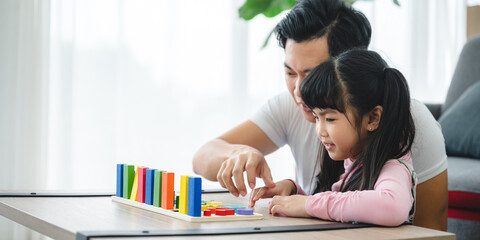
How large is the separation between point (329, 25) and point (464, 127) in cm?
127

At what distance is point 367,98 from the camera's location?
1.26 metres

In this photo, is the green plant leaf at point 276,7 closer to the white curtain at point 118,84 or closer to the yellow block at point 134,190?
the white curtain at point 118,84

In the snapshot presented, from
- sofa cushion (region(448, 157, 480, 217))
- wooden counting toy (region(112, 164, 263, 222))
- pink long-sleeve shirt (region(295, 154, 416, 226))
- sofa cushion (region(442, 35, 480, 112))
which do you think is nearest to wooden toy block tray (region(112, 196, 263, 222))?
wooden counting toy (region(112, 164, 263, 222))

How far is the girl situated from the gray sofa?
1008mm

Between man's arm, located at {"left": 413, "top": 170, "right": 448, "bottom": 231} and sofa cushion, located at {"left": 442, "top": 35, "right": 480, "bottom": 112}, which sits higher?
sofa cushion, located at {"left": 442, "top": 35, "right": 480, "bottom": 112}

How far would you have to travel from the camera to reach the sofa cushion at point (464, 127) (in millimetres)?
2605

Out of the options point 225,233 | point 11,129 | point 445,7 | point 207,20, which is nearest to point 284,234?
point 225,233

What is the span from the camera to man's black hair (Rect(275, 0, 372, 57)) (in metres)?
1.61

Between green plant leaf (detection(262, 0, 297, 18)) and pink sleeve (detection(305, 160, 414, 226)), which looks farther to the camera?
green plant leaf (detection(262, 0, 297, 18))

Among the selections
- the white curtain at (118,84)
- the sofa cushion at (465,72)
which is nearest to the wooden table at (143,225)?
the white curtain at (118,84)

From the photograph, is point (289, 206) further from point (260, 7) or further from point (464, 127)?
point (260, 7)

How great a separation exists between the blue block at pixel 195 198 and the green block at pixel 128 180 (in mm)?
267

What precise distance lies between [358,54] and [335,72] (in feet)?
0.22

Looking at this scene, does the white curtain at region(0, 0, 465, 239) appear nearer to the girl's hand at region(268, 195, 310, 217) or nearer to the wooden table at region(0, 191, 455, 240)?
the wooden table at region(0, 191, 455, 240)
